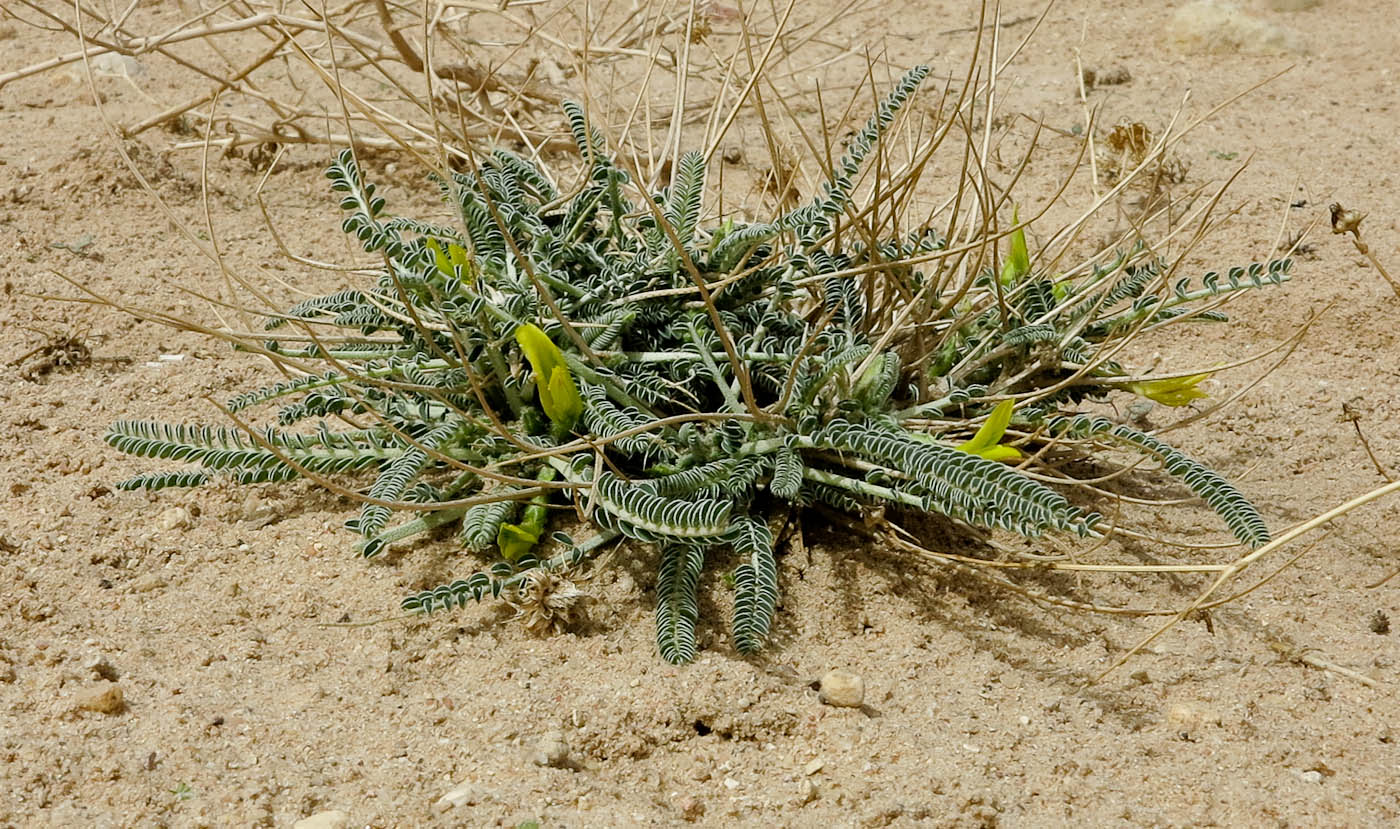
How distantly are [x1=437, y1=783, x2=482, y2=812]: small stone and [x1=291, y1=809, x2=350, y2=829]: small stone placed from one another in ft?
0.33

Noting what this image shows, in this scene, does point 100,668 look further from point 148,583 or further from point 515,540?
point 515,540

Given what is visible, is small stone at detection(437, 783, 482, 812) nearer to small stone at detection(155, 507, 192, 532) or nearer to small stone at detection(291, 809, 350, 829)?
small stone at detection(291, 809, 350, 829)

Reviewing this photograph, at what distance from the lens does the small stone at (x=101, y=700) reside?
151cm

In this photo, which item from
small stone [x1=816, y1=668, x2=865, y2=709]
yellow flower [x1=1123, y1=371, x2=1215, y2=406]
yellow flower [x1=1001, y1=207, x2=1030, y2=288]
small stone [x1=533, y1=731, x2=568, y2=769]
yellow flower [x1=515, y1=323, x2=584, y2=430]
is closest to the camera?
small stone [x1=533, y1=731, x2=568, y2=769]

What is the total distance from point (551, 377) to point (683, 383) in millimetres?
196

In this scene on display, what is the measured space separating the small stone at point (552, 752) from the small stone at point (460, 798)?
0.09m

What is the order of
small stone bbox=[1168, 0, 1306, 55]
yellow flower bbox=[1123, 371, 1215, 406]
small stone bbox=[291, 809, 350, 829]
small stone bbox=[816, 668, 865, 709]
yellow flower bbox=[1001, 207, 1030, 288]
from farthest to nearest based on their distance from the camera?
small stone bbox=[1168, 0, 1306, 55]
yellow flower bbox=[1001, 207, 1030, 288]
yellow flower bbox=[1123, 371, 1215, 406]
small stone bbox=[816, 668, 865, 709]
small stone bbox=[291, 809, 350, 829]

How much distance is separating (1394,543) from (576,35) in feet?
10.0

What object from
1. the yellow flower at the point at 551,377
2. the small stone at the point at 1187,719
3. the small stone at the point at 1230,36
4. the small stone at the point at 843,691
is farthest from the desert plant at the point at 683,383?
the small stone at the point at 1230,36

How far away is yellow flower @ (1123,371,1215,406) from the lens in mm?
1937

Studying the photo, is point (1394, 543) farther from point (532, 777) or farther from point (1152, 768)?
point (532, 777)

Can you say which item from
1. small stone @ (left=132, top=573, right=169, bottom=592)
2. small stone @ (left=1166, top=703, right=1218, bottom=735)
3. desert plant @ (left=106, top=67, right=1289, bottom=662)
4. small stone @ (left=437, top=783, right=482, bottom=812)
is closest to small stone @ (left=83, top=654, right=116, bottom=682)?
small stone @ (left=132, top=573, right=169, bottom=592)

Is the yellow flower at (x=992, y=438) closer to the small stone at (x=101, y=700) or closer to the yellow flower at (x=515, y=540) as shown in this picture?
the yellow flower at (x=515, y=540)

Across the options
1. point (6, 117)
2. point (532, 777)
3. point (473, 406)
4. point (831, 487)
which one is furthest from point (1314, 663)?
point (6, 117)
